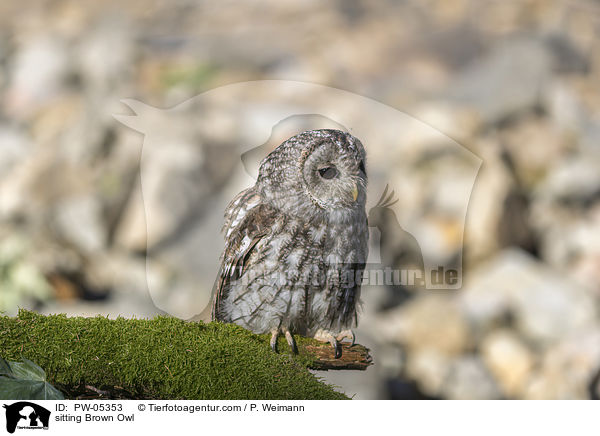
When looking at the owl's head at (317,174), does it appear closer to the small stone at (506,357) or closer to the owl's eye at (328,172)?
the owl's eye at (328,172)

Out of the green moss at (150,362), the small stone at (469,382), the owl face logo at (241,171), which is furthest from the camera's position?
the small stone at (469,382)

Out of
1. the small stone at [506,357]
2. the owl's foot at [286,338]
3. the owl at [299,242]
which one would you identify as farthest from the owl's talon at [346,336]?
the small stone at [506,357]

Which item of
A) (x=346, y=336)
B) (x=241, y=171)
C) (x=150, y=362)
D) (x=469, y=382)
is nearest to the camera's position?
(x=150, y=362)

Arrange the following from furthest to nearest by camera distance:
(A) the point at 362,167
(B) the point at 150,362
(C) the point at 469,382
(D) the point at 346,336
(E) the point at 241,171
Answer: (C) the point at 469,382, (E) the point at 241,171, (D) the point at 346,336, (A) the point at 362,167, (B) the point at 150,362

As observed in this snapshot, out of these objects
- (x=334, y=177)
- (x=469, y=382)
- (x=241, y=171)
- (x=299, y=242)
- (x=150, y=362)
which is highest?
(x=241, y=171)

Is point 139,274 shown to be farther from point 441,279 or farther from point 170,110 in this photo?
point 441,279

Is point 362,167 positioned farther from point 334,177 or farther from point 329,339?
point 329,339

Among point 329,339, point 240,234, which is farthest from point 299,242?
point 329,339
